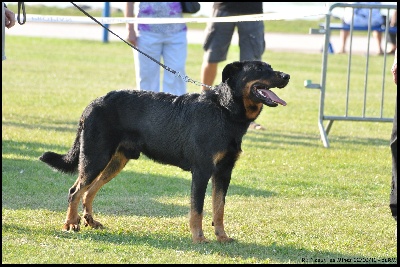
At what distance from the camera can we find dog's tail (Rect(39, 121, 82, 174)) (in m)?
6.46

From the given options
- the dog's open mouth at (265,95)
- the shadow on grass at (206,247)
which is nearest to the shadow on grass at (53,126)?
the shadow on grass at (206,247)

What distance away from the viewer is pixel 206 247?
5793 mm

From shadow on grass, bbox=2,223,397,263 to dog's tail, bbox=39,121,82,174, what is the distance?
0.58 m

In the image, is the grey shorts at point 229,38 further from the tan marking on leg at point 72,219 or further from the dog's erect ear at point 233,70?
the tan marking on leg at point 72,219

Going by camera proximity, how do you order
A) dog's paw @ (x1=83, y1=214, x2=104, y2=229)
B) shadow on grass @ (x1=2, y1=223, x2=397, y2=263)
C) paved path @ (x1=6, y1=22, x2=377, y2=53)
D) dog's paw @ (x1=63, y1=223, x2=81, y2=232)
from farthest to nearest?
1. paved path @ (x1=6, y1=22, x2=377, y2=53)
2. dog's paw @ (x1=83, y1=214, x2=104, y2=229)
3. dog's paw @ (x1=63, y1=223, x2=81, y2=232)
4. shadow on grass @ (x1=2, y1=223, x2=397, y2=263)

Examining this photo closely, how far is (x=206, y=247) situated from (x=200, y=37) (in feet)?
72.1

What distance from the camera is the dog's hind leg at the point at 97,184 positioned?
6387 mm

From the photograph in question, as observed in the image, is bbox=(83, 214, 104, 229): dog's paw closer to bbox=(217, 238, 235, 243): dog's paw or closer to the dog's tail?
the dog's tail

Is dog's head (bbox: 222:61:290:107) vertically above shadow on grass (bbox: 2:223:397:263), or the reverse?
dog's head (bbox: 222:61:290:107)

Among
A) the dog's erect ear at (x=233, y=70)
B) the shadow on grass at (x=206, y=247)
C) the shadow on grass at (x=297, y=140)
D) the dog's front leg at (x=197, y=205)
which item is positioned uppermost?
the dog's erect ear at (x=233, y=70)

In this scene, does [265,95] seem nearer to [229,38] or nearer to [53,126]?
[229,38]

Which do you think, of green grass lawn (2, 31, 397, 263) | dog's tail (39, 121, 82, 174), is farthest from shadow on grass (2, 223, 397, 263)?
dog's tail (39, 121, 82, 174)

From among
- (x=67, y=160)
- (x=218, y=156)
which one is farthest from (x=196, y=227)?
(x=67, y=160)

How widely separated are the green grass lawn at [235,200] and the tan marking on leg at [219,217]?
0.10 meters
